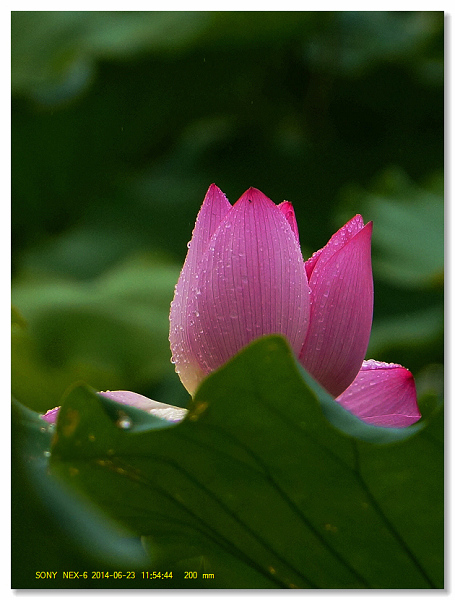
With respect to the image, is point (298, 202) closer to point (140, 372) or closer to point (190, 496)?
point (140, 372)

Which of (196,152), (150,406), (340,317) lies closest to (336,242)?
(340,317)

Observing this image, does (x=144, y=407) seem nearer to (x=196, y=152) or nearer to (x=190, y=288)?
(x=190, y=288)

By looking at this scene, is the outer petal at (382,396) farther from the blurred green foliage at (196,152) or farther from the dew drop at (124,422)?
the blurred green foliage at (196,152)

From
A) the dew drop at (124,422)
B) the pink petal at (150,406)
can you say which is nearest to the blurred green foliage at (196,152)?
the pink petal at (150,406)

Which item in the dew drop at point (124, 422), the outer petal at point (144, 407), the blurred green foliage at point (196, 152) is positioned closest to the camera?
the dew drop at point (124, 422)

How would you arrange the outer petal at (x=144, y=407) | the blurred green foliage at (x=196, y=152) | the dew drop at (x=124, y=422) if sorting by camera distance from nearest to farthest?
the dew drop at (x=124, y=422) < the outer petal at (x=144, y=407) < the blurred green foliage at (x=196, y=152)

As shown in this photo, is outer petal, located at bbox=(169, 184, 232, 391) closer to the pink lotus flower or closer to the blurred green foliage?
the pink lotus flower
